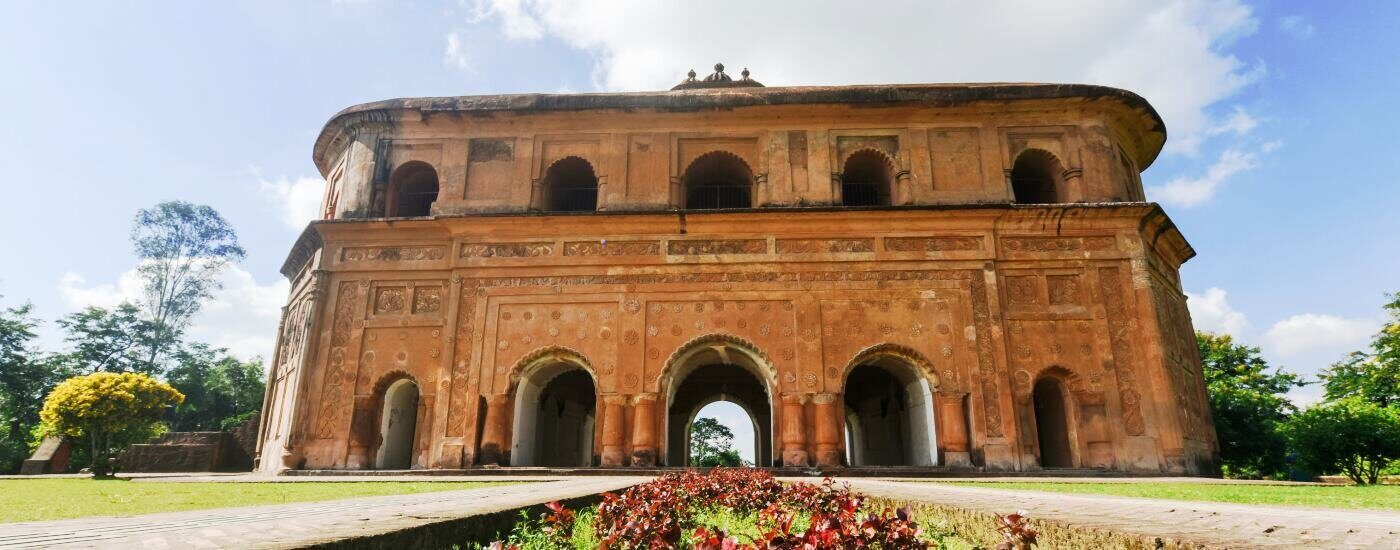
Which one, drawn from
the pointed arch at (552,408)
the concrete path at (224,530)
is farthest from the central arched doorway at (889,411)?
the concrete path at (224,530)

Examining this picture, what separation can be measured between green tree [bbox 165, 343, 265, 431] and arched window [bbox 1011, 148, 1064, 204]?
30.5m

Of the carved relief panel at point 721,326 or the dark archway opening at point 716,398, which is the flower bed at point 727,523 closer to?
the carved relief panel at point 721,326

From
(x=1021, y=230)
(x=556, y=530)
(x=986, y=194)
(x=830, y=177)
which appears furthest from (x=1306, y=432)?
(x=556, y=530)

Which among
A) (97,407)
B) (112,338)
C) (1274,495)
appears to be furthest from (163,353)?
(1274,495)

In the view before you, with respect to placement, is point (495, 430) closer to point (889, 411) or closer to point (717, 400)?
point (717, 400)

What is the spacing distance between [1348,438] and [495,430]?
50.9ft

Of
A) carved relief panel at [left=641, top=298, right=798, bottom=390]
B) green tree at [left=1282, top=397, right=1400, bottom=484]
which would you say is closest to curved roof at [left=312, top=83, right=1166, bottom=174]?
carved relief panel at [left=641, top=298, right=798, bottom=390]

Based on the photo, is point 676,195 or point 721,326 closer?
point 721,326

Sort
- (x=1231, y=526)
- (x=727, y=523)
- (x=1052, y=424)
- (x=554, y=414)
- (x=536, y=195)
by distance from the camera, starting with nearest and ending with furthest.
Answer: (x=1231, y=526), (x=727, y=523), (x=1052, y=424), (x=536, y=195), (x=554, y=414)

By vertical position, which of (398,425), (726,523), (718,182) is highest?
(718,182)

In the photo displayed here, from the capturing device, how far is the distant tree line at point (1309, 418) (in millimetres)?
13234

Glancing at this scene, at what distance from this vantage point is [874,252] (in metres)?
13.6

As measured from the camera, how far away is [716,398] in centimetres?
1878

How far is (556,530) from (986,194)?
12629 millimetres
